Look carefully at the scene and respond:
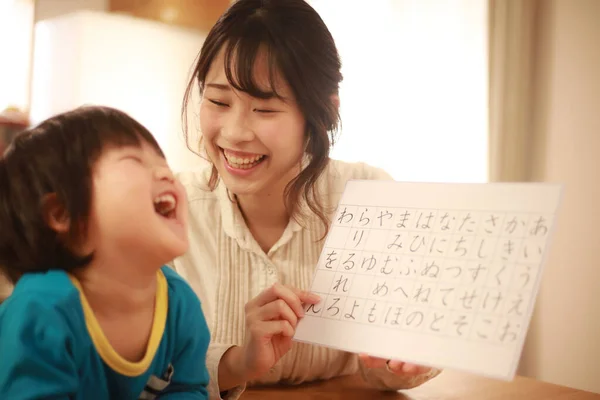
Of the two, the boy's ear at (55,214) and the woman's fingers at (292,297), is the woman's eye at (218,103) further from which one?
the boy's ear at (55,214)

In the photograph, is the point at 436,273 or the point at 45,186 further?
the point at 436,273

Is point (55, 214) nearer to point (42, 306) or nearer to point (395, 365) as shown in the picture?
point (42, 306)

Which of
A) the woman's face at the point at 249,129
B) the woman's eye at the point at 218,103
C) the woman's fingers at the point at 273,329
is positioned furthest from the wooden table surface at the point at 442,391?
the woman's eye at the point at 218,103

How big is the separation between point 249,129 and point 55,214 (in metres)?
0.41

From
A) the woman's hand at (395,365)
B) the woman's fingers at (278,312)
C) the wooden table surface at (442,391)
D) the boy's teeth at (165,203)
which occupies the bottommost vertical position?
the wooden table surface at (442,391)

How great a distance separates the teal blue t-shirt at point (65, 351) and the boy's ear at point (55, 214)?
0.12ft

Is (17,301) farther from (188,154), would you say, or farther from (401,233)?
(188,154)

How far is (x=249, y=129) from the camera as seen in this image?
87 cm

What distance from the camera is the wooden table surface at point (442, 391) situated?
0.92 m

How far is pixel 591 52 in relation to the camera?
1.88 m

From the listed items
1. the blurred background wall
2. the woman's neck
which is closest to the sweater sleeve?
the woman's neck

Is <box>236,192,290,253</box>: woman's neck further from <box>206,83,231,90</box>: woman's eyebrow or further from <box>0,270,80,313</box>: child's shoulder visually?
<box>0,270,80,313</box>: child's shoulder

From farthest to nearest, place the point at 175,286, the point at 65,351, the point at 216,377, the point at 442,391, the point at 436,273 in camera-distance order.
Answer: the point at 442,391, the point at 216,377, the point at 436,273, the point at 175,286, the point at 65,351

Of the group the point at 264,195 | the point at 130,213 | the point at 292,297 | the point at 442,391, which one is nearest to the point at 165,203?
the point at 130,213
